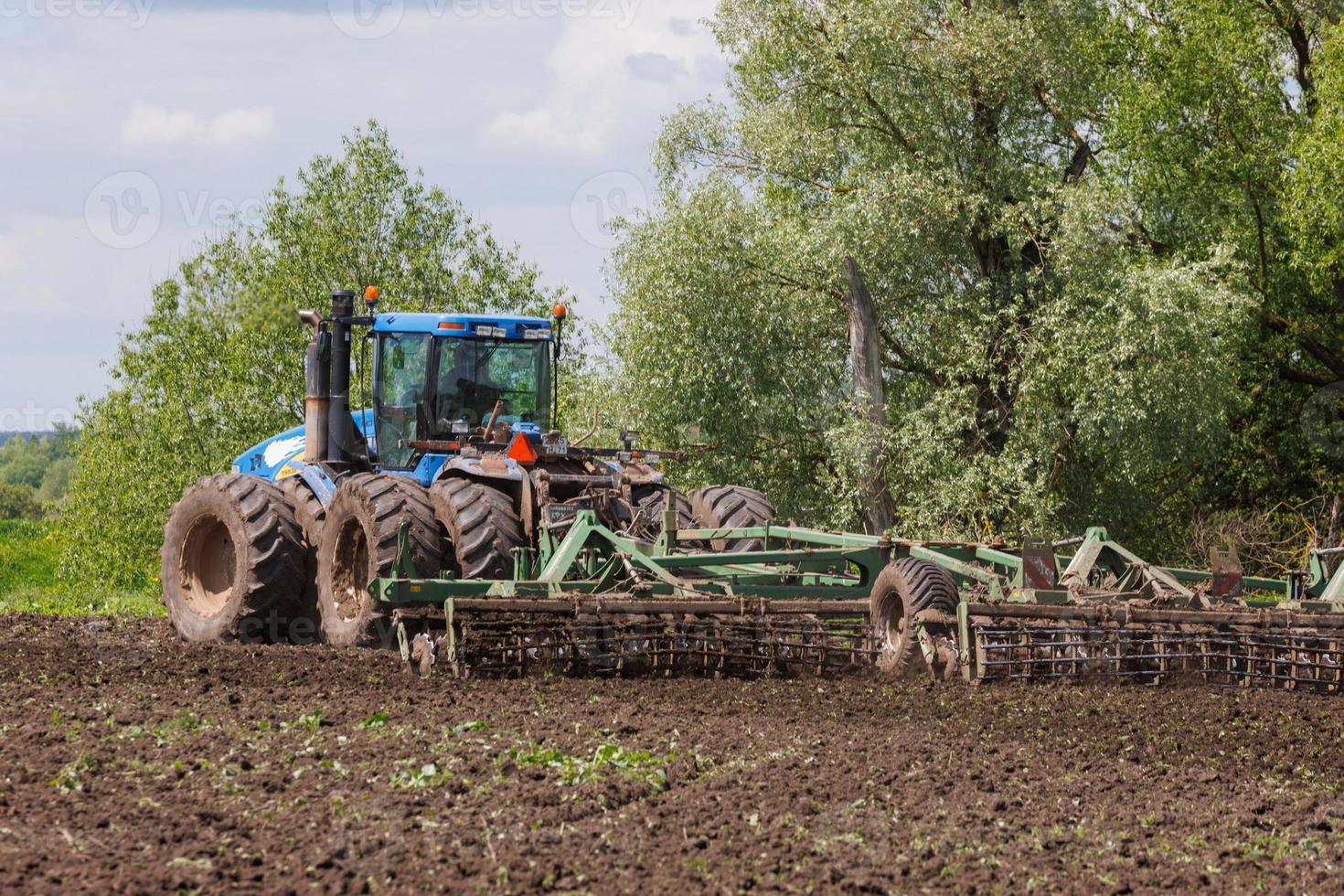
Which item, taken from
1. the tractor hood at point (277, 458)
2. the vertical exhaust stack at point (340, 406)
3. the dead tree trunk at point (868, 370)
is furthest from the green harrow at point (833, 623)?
the dead tree trunk at point (868, 370)

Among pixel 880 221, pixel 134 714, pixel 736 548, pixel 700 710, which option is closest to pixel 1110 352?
pixel 880 221

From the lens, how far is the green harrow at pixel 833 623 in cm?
927

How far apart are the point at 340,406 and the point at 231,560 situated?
1661mm

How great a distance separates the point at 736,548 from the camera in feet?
38.9

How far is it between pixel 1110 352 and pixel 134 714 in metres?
14.1

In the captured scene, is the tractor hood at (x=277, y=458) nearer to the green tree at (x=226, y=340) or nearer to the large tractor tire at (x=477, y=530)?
the large tractor tire at (x=477, y=530)

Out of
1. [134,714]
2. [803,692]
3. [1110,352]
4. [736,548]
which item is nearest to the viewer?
[134,714]

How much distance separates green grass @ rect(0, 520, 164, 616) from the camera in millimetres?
19016

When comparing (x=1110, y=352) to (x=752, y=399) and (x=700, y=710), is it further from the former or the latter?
(x=700, y=710)

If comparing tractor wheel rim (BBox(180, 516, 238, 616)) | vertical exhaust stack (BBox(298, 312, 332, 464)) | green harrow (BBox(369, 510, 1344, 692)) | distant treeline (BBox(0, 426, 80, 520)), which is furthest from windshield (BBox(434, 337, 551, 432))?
distant treeline (BBox(0, 426, 80, 520))

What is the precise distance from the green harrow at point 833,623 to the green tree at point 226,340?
55.4 feet

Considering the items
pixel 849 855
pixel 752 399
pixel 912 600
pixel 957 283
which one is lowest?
pixel 849 855

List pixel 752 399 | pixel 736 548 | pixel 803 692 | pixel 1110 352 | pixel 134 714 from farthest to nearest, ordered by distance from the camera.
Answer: pixel 752 399
pixel 1110 352
pixel 736 548
pixel 803 692
pixel 134 714

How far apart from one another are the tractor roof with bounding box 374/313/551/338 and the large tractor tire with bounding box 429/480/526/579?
159 cm
